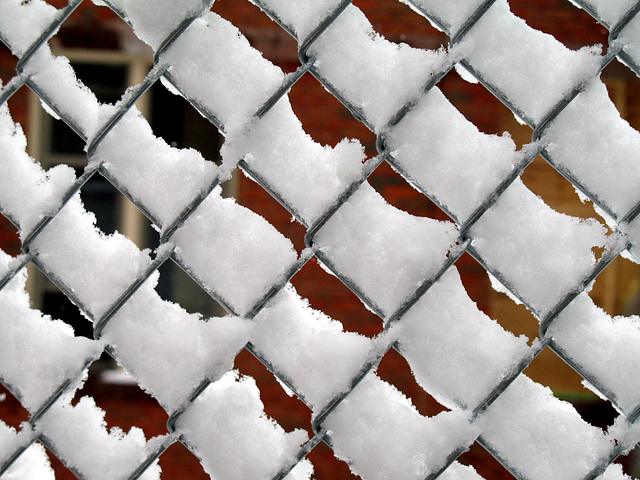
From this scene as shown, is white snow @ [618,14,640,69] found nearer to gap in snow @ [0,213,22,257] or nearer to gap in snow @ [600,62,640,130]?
gap in snow @ [600,62,640,130]

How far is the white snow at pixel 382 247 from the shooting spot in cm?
73

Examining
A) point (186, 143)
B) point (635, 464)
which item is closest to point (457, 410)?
point (635, 464)

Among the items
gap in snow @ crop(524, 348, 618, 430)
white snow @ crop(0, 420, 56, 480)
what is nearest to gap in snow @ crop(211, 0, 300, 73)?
gap in snow @ crop(524, 348, 618, 430)

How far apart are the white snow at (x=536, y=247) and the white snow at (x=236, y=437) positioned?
333 millimetres

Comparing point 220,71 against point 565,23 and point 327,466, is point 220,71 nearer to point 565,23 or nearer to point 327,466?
point 327,466

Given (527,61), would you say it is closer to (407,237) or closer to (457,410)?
(407,237)

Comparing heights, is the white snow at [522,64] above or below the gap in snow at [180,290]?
below

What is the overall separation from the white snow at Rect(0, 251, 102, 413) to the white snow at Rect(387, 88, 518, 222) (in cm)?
47

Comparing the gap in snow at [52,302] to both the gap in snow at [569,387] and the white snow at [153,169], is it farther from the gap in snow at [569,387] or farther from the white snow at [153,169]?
the white snow at [153,169]

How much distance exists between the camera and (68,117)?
784 mm

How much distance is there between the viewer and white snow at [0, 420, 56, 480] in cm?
77

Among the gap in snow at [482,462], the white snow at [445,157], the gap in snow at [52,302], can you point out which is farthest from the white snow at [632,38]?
the gap in snow at [52,302]

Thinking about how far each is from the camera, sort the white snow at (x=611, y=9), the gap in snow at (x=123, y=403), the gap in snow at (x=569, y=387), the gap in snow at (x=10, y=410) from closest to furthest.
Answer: the white snow at (x=611, y=9), the gap in snow at (x=10, y=410), the gap in snow at (x=123, y=403), the gap in snow at (x=569, y=387)

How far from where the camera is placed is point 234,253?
29.7 inches
